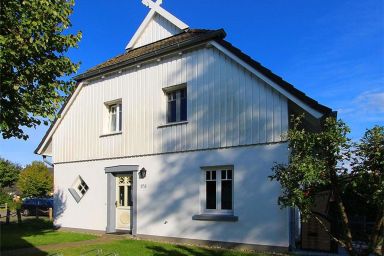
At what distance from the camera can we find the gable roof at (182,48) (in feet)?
38.9

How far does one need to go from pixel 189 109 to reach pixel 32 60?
622 centimetres

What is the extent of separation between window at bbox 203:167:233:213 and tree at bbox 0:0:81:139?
5.59m

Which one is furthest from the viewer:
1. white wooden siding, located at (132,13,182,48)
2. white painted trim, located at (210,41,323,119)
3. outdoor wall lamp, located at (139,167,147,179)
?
white wooden siding, located at (132,13,182,48)

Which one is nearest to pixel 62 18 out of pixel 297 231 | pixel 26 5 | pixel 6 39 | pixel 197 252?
pixel 26 5

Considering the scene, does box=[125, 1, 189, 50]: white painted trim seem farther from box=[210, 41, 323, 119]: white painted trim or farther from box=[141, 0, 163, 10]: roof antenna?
box=[210, 41, 323, 119]: white painted trim

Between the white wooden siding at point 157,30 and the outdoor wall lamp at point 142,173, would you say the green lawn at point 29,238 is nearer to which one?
the outdoor wall lamp at point 142,173

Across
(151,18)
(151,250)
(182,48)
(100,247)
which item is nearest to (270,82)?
(182,48)

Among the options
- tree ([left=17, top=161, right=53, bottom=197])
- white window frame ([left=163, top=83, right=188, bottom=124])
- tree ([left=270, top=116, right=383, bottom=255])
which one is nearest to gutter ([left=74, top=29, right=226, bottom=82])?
white window frame ([left=163, top=83, right=188, bottom=124])

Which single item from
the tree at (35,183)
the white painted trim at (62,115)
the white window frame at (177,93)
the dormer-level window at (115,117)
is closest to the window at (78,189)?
the dormer-level window at (115,117)

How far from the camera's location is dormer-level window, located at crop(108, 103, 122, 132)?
1788 cm

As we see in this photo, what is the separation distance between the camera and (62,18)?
31.8 feet

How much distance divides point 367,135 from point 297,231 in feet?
23.8

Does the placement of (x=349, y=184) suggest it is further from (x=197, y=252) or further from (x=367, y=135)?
(x=197, y=252)

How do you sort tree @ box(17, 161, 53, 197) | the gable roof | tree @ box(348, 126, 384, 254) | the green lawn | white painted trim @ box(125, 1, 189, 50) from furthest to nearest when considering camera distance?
1. tree @ box(17, 161, 53, 197)
2. white painted trim @ box(125, 1, 189, 50)
3. the green lawn
4. the gable roof
5. tree @ box(348, 126, 384, 254)
